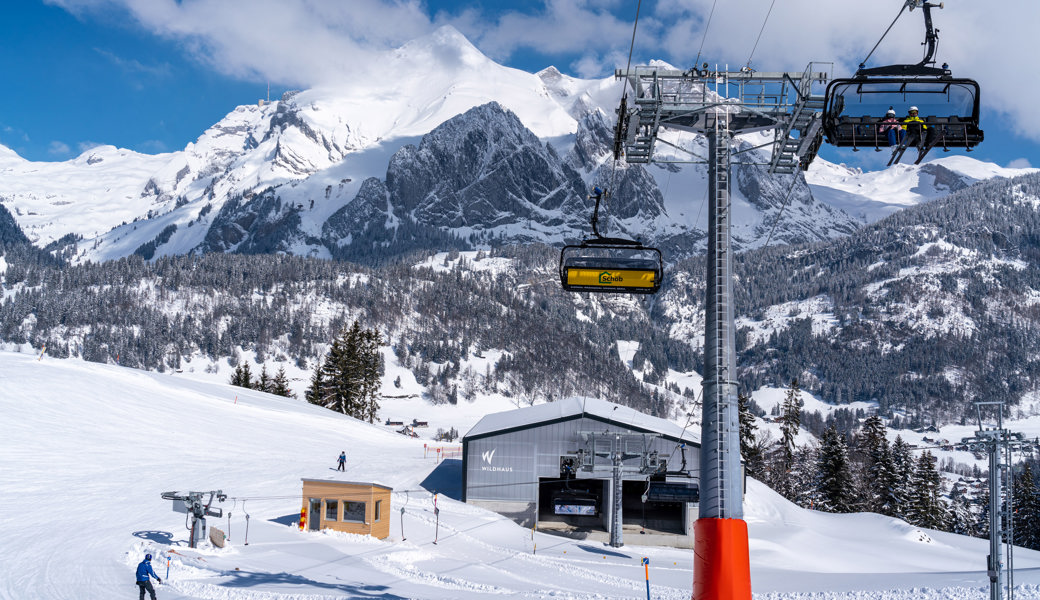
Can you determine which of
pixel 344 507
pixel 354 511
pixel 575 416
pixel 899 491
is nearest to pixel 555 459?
pixel 575 416

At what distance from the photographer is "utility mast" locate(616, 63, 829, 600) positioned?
14.9 meters

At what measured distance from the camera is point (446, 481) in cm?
5188

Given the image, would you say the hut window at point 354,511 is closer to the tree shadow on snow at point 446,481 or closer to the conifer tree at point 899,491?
the tree shadow on snow at point 446,481

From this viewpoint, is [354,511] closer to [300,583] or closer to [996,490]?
[300,583]

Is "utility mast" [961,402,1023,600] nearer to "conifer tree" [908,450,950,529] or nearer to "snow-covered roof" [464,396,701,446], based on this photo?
"snow-covered roof" [464,396,701,446]

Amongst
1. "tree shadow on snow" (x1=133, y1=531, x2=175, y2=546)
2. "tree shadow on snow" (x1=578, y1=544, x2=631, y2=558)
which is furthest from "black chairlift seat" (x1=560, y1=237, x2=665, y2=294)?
"tree shadow on snow" (x1=578, y1=544, x2=631, y2=558)

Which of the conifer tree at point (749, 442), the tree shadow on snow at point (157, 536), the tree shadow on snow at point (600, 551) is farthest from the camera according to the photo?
the conifer tree at point (749, 442)

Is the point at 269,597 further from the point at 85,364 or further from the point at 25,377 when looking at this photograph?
the point at 85,364

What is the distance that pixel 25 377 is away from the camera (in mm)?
53781

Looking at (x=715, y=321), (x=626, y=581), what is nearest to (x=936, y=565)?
(x=626, y=581)

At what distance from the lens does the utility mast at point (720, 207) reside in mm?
14930

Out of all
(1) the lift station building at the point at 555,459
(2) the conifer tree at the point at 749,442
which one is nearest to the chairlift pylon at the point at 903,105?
(1) the lift station building at the point at 555,459

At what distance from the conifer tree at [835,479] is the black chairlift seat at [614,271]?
54225mm

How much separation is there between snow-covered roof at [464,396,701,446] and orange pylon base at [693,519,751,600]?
1276 inches
